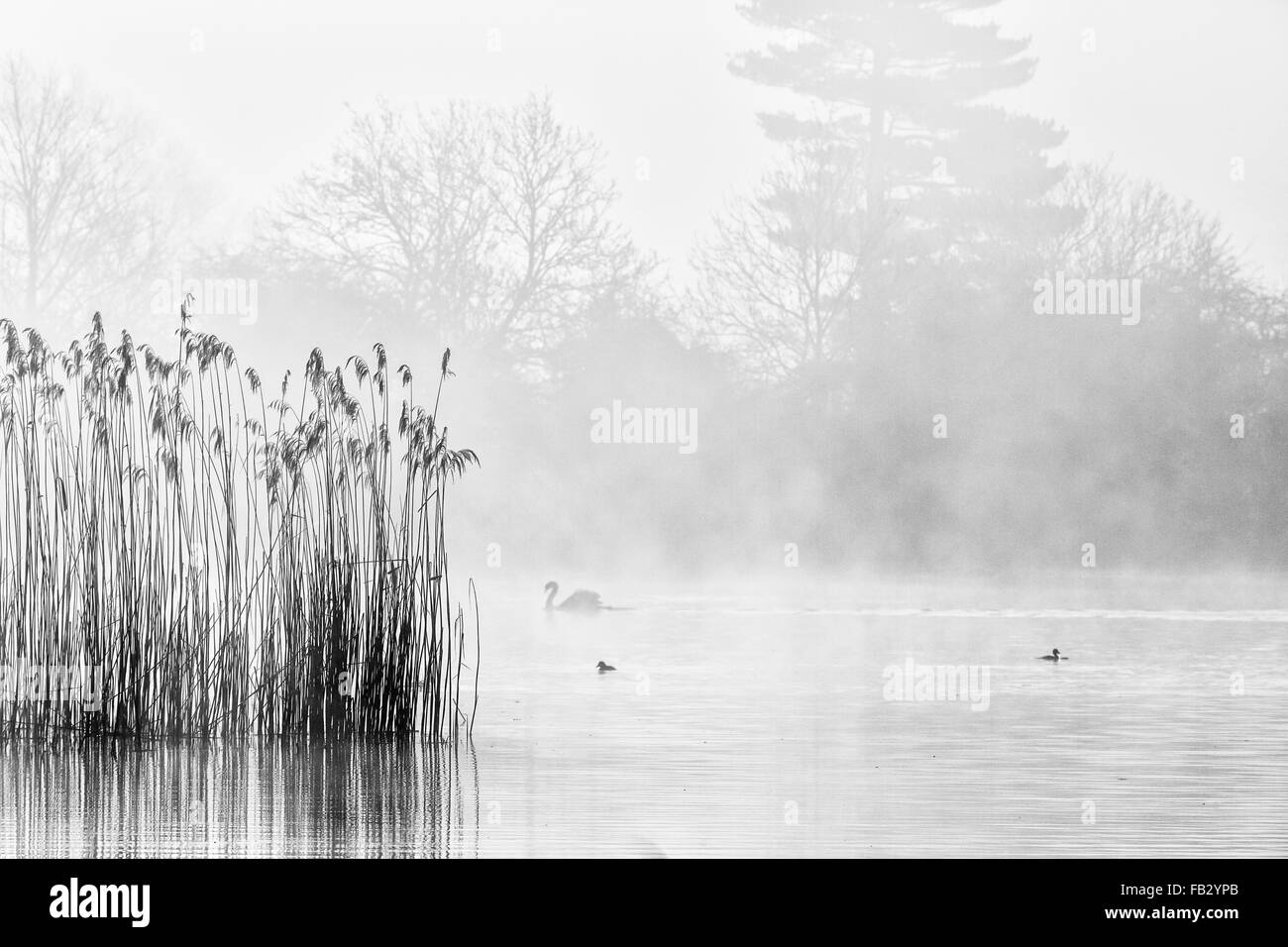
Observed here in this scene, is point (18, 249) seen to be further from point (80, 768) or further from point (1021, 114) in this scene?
point (80, 768)

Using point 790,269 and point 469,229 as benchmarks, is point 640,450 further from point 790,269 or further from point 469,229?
point 469,229

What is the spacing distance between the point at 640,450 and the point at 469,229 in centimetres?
348

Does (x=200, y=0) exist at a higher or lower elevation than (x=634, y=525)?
higher

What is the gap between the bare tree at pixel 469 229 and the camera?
2034cm

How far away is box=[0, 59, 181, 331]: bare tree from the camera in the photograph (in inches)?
867

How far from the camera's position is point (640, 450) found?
64.4ft

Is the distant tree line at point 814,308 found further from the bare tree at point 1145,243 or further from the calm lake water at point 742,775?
the calm lake water at point 742,775

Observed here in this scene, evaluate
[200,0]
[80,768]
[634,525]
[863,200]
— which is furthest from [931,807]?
[200,0]

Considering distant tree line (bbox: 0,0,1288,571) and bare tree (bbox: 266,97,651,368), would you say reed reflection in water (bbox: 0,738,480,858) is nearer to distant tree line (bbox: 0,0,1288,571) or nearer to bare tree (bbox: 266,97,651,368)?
distant tree line (bbox: 0,0,1288,571)

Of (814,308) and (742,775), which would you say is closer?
(742,775)

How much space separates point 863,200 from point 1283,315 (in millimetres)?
5695

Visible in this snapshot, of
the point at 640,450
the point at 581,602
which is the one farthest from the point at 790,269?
the point at 581,602
